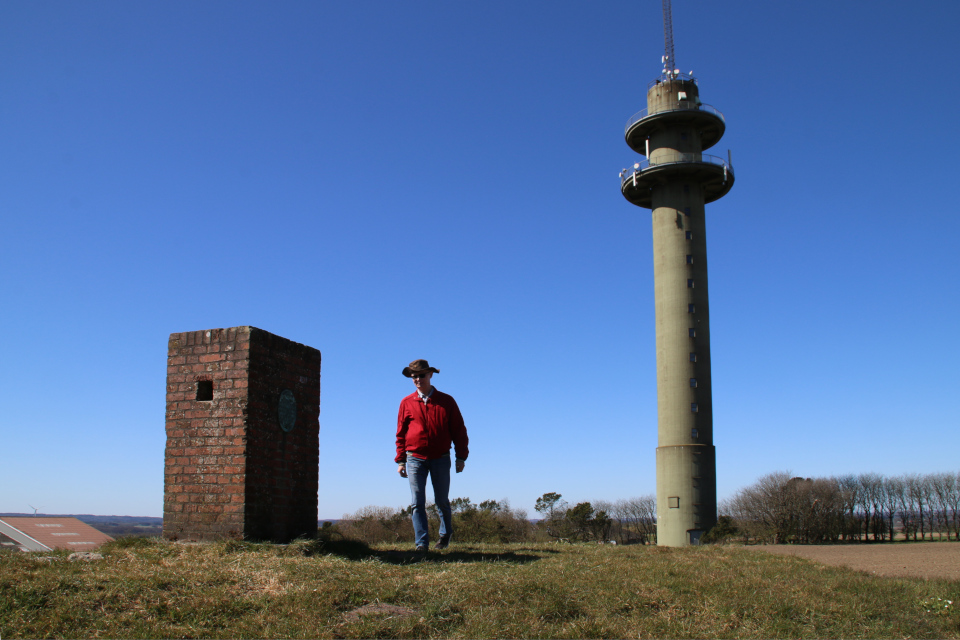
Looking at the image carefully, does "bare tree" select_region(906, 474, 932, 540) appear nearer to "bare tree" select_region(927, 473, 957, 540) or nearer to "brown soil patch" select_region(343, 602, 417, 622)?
"bare tree" select_region(927, 473, 957, 540)

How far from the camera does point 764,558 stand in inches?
307

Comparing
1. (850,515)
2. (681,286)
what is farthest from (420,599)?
(850,515)

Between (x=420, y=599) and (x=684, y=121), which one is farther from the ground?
(x=684, y=121)

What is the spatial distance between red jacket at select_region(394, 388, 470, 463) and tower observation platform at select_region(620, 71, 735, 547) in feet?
78.7

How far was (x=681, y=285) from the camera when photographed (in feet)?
99.4

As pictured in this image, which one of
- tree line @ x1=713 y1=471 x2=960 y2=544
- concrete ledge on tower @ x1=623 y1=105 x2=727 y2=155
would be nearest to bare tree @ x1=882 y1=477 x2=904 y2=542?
→ tree line @ x1=713 y1=471 x2=960 y2=544

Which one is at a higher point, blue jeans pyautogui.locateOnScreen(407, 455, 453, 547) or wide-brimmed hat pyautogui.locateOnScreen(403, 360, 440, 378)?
wide-brimmed hat pyautogui.locateOnScreen(403, 360, 440, 378)

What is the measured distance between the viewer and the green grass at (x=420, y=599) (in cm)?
385

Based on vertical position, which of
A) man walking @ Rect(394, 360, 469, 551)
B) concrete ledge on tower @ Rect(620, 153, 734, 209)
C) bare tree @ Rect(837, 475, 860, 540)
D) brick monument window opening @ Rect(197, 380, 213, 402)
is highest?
concrete ledge on tower @ Rect(620, 153, 734, 209)

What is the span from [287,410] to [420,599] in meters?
3.37

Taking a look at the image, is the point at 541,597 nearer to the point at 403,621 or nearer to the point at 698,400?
the point at 403,621

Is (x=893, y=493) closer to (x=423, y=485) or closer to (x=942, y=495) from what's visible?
(x=942, y=495)

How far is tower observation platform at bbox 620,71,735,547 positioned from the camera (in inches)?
1149

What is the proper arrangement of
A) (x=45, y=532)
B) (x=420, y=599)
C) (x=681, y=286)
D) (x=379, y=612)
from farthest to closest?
(x=681, y=286) < (x=45, y=532) < (x=420, y=599) < (x=379, y=612)
